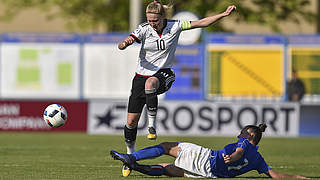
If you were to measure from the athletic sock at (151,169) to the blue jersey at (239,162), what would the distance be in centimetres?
72

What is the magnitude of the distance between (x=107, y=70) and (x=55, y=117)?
43.2 feet

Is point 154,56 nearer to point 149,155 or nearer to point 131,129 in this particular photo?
point 131,129

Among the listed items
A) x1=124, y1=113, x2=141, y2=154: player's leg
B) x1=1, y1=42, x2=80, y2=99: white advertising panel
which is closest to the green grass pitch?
x1=124, y1=113, x2=141, y2=154: player's leg

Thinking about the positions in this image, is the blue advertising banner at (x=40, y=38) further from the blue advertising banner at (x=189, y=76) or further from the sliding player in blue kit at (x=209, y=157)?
the sliding player in blue kit at (x=209, y=157)

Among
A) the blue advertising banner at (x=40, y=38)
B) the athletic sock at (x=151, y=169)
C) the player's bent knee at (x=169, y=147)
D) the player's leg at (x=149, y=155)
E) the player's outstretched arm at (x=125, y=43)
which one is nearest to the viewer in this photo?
the player's leg at (x=149, y=155)

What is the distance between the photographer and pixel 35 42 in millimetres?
26531

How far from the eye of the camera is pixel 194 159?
36.1 ft

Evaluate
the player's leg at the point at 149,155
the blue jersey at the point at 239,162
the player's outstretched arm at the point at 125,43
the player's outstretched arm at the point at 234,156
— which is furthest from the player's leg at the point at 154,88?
the player's outstretched arm at the point at 234,156

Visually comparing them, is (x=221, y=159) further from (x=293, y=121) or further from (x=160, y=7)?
(x=293, y=121)

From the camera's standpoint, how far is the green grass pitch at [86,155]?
480 inches

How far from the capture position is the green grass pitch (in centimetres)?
1219

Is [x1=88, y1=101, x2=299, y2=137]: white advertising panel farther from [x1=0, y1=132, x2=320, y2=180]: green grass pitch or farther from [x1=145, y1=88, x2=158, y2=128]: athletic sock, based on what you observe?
[x1=145, y1=88, x2=158, y2=128]: athletic sock

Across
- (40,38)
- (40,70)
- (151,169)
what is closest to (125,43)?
(151,169)

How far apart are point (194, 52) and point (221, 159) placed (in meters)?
15.2
